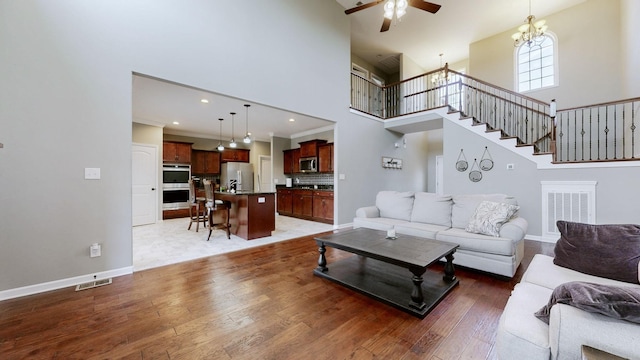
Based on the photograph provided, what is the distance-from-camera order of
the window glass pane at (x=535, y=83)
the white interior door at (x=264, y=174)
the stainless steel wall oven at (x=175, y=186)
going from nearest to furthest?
the window glass pane at (x=535, y=83) → the stainless steel wall oven at (x=175, y=186) → the white interior door at (x=264, y=174)

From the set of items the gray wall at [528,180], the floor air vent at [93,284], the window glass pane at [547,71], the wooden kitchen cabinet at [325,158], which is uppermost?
the window glass pane at [547,71]

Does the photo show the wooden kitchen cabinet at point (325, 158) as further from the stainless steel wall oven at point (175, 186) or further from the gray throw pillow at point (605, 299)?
the gray throw pillow at point (605, 299)

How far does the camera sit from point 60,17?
2592mm

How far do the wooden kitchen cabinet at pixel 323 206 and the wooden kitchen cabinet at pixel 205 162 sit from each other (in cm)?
384

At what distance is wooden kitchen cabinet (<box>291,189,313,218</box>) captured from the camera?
22.4 feet

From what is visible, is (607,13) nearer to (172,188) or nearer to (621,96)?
(621,96)

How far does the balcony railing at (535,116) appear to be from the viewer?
182 inches

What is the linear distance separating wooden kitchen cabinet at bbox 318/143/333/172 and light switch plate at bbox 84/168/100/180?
490 cm

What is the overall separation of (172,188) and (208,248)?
378cm

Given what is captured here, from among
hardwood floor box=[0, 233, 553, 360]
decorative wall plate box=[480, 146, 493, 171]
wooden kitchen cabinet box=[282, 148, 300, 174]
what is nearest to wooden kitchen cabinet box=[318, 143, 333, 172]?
wooden kitchen cabinet box=[282, 148, 300, 174]

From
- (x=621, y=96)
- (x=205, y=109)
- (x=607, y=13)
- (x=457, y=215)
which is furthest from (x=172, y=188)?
(x=607, y=13)

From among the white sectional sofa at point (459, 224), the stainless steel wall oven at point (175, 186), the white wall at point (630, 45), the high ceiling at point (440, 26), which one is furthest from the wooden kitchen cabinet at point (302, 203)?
the white wall at point (630, 45)

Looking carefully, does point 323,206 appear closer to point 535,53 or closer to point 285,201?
point 285,201

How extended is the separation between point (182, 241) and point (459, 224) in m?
4.71
